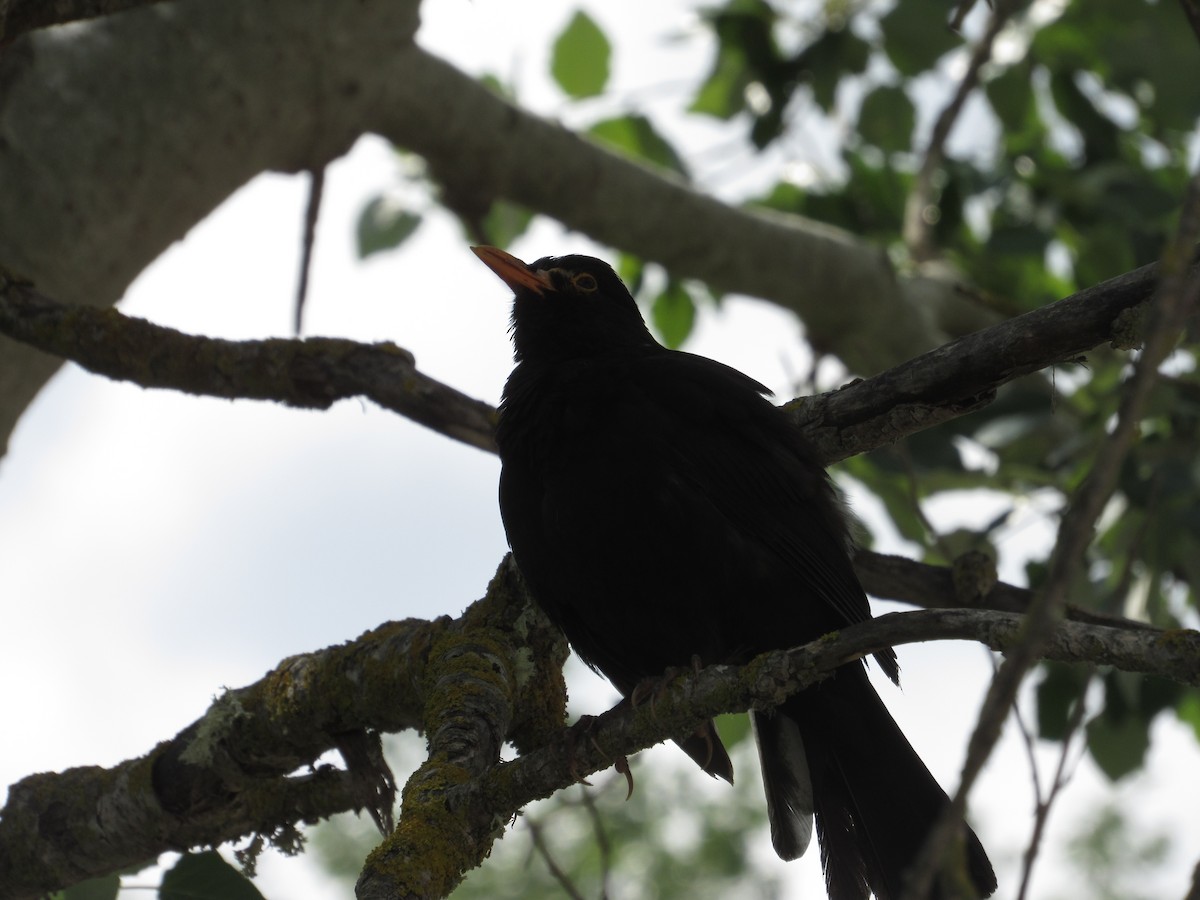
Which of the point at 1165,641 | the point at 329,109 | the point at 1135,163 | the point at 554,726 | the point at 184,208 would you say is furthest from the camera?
the point at 1135,163

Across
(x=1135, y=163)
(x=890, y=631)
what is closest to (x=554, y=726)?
(x=890, y=631)

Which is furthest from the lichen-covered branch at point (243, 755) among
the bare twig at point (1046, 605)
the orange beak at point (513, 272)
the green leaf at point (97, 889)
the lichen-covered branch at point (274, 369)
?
the bare twig at point (1046, 605)

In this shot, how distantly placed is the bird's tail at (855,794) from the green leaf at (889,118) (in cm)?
286

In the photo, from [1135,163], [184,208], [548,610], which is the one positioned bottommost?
[548,610]

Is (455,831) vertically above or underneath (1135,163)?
underneath

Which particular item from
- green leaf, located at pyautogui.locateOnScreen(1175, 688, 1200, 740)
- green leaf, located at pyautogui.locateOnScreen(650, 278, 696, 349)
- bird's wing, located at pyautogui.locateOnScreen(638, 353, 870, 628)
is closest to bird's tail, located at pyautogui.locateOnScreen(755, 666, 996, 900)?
bird's wing, located at pyautogui.locateOnScreen(638, 353, 870, 628)

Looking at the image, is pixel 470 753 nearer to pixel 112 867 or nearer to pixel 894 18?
pixel 112 867

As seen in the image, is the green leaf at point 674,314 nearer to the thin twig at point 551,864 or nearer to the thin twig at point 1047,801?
the thin twig at point 551,864

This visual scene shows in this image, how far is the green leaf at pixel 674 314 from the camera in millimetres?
5785

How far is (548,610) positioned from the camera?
304 cm

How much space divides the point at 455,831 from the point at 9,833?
135 centimetres

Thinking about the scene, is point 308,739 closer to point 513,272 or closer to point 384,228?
point 513,272

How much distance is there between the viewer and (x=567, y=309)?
154 inches

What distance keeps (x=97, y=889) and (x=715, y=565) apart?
154 cm
